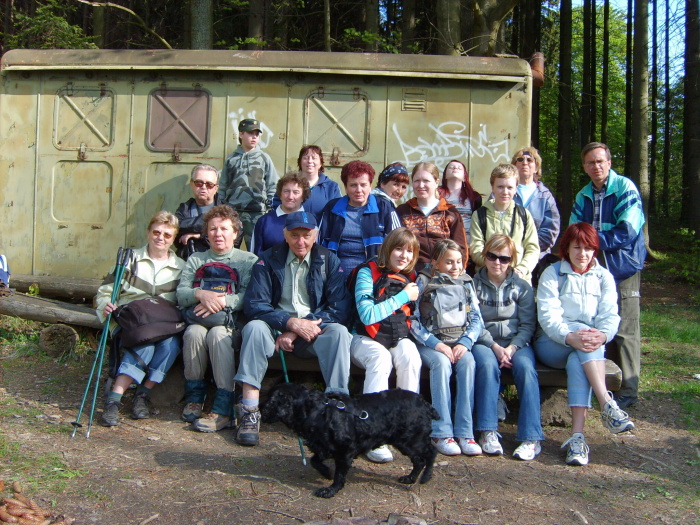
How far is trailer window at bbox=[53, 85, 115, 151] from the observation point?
24.8ft

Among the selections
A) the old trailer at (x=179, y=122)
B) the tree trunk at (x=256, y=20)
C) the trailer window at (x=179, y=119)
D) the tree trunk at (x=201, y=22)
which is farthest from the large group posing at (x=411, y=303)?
the tree trunk at (x=256, y=20)

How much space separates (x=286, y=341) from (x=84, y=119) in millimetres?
4256

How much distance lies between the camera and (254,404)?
482 centimetres

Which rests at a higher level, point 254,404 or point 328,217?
point 328,217

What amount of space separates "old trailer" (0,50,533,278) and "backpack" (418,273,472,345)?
2625mm

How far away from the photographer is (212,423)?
16.3 feet

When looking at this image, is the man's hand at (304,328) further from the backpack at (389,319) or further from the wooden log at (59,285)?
the wooden log at (59,285)

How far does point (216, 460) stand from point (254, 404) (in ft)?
1.80

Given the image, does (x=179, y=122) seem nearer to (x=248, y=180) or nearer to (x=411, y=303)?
(x=248, y=180)

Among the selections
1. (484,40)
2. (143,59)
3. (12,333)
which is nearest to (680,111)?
(484,40)

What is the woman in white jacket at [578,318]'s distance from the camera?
15.4ft

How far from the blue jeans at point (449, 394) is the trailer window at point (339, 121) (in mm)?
3269

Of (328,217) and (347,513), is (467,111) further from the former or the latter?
(347,513)

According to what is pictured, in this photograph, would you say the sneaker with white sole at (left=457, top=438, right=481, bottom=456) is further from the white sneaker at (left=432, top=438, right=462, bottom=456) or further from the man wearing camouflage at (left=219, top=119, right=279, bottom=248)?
the man wearing camouflage at (left=219, top=119, right=279, bottom=248)
